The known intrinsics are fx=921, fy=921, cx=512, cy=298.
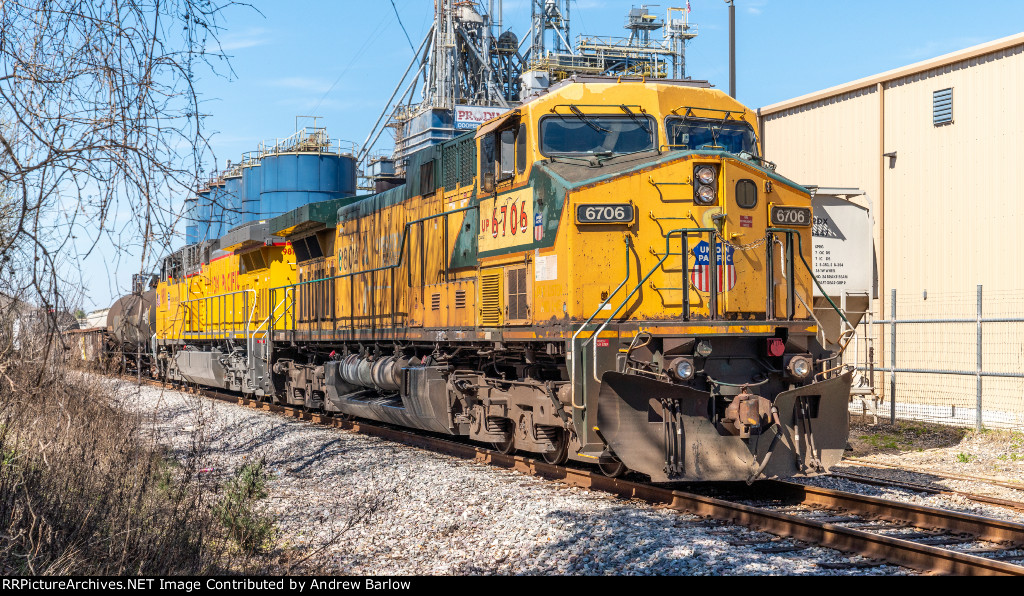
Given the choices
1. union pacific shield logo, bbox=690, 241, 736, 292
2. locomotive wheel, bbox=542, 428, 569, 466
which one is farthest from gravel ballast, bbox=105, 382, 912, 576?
union pacific shield logo, bbox=690, 241, 736, 292

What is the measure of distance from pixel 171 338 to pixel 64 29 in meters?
22.4

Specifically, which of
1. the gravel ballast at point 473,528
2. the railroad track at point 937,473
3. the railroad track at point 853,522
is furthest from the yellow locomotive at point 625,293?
the railroad track at point 937,473

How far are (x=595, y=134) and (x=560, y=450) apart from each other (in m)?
3.23

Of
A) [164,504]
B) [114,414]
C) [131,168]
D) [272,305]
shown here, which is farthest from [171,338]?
[131,168]

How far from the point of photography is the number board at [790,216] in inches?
333

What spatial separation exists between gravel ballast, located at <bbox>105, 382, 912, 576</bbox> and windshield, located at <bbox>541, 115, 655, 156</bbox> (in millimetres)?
3253

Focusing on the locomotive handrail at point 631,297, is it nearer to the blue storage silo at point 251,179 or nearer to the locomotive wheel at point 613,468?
the locomotive wheel at point 613,468

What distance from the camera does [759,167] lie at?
8.54 m

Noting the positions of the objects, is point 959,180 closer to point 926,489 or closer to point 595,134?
point 926,489

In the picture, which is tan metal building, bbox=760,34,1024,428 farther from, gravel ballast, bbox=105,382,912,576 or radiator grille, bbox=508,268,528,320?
gravel ballast, bbox=105,382,912,576

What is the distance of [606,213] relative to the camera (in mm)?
8055

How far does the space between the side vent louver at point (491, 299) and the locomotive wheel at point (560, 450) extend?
4.33ft

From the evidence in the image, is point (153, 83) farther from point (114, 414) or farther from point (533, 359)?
point (114, 414)

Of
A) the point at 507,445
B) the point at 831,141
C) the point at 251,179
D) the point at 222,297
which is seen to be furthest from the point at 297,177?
the point at 507,445
